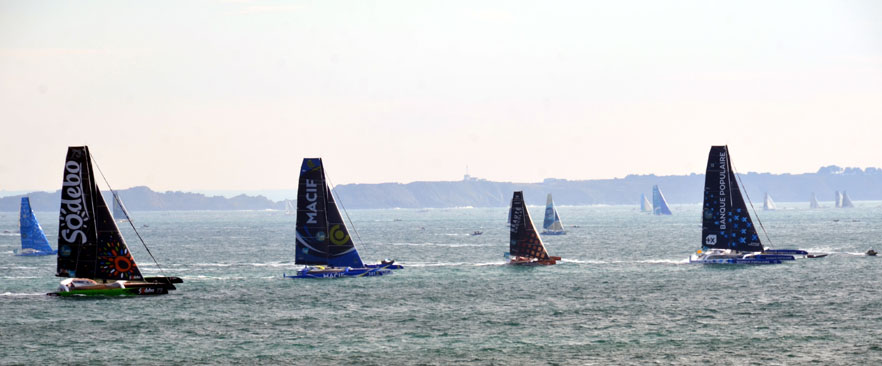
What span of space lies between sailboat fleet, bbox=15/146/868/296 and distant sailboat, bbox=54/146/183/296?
5cm

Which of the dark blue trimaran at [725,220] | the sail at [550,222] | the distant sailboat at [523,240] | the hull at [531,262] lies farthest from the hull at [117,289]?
the sail at [550,222]

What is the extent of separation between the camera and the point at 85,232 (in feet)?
195

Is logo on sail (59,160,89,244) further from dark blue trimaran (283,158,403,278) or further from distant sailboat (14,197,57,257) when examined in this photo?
distant sailboat (14,197,57,257)

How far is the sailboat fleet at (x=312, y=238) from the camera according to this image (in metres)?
59.3

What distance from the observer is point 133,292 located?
62375 millimetres

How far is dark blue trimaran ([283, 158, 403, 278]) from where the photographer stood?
7038 centimetres

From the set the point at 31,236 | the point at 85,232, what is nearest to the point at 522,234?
the point at 85,232

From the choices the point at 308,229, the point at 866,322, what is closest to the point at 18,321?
the point at 308,229

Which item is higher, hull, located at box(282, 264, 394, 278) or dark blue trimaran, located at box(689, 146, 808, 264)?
dark blue trimaran, located at box(689, 146, 808, 264)

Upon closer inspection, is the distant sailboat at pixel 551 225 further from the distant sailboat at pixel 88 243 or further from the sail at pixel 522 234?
the distant sailboat at pixel 88 243

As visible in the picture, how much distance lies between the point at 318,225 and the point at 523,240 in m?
20.7

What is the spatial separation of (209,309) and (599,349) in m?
24.1

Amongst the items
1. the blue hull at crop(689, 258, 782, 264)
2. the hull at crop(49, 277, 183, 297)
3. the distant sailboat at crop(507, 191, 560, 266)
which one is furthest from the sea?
the distant sailboat at crop(507, 191, 560, 266)

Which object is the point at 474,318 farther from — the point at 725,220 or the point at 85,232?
the point at 725,220
